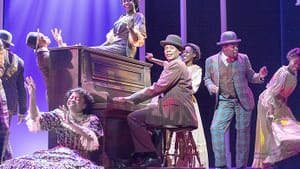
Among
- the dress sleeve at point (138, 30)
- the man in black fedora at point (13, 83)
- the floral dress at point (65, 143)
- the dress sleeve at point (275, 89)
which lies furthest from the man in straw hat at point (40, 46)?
the dress sleeve at point (275, 89)

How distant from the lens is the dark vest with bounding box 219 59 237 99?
711 cm

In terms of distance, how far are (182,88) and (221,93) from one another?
1.29 metres

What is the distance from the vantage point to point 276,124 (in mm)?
7180

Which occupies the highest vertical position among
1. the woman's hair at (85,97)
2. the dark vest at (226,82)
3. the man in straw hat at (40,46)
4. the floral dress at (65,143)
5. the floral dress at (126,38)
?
the floral dress at (126,38)

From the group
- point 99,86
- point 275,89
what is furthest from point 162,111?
point 275,89

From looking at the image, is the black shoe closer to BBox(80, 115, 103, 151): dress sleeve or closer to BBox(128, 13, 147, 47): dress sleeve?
BBox(80, 115, 103, 151): dress sleeve

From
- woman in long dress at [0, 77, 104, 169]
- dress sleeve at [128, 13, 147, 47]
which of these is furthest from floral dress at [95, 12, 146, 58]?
woman in long dress at [0, 77, 104, 169]

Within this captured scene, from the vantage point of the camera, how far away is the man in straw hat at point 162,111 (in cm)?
585

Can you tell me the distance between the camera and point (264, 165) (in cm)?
708

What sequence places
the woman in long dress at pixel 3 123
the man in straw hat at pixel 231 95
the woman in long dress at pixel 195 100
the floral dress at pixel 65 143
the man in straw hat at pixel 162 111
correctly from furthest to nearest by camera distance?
the woman in long dress at pixel 195 100 < the man in straw hat at pixel 231 95 < the woman in long dress at pixel 3 123 < the man in straw hat at pixel 162 111 < the floral dress at pixel 65 143

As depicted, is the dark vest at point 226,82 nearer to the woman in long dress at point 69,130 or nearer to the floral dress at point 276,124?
the floral dress at point 276,124

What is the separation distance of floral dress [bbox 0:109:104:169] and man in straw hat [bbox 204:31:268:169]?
204 cm

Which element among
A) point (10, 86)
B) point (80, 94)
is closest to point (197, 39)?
point (10, 86)

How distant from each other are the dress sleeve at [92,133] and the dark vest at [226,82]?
219 cm
